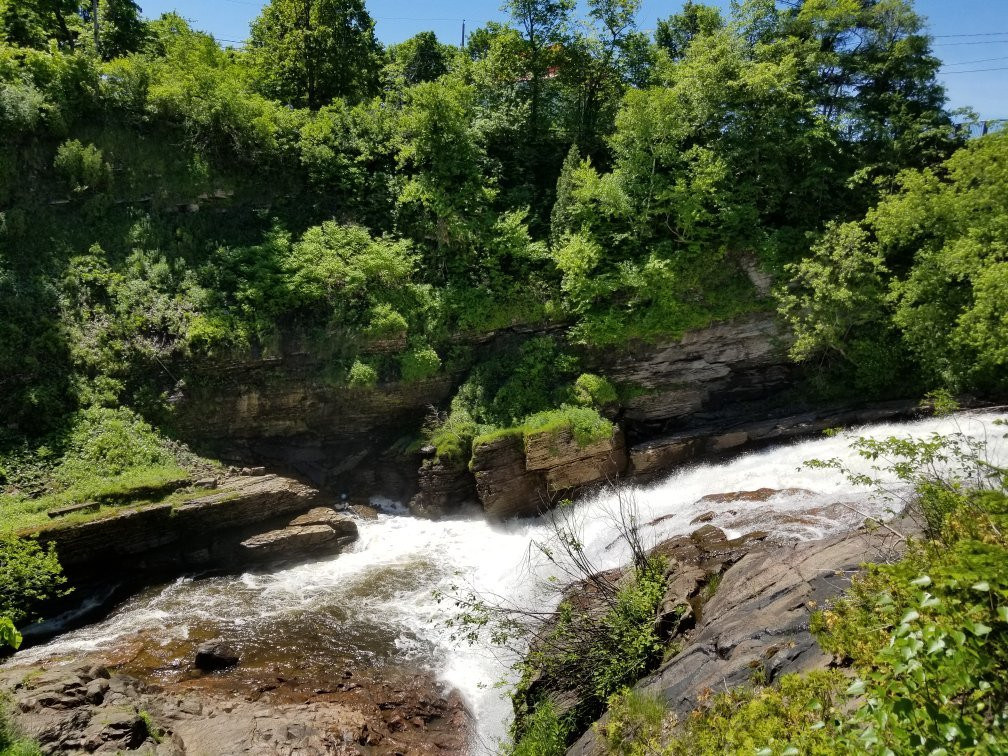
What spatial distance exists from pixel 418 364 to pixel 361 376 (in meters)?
1.88

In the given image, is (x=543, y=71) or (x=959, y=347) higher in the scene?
(x=543, y=71)

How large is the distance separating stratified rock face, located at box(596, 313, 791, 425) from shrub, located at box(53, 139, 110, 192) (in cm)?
1867

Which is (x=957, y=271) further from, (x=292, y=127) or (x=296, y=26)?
(x=296, y=26)

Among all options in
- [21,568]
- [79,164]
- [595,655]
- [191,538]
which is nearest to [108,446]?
[191,538]

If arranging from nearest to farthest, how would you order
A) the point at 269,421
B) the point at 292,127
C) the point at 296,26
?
the point at 269,421, the point at 292,127, the point at 296,26

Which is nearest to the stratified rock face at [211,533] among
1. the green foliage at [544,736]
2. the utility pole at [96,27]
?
the green foliage at [544,736]

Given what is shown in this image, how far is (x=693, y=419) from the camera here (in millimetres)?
18609

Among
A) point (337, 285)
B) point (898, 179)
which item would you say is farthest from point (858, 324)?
point (337, 285)

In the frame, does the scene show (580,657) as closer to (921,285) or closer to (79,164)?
(921,285)

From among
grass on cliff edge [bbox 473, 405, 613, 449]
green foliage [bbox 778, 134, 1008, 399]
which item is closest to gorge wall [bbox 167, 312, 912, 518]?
grass on cliff edge [bbox 473, 405, 613, 449]

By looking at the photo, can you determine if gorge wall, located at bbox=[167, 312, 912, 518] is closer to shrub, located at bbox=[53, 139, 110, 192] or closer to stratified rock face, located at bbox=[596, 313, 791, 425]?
stratified rock face, located at bbox=[596, 313, 791, 425]

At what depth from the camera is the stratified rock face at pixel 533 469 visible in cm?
1683

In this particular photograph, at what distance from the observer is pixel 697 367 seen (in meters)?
18.8

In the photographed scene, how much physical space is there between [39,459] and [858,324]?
23.8 m
